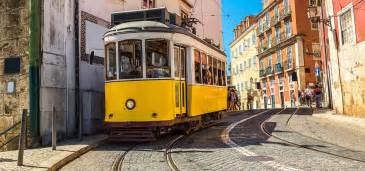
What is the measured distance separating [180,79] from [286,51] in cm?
3612

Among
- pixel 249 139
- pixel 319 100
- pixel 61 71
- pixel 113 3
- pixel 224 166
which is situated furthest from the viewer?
pixel 319 100

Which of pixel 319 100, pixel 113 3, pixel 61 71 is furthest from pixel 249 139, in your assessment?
pixel 319 100

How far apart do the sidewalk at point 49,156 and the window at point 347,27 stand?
41.8 ft

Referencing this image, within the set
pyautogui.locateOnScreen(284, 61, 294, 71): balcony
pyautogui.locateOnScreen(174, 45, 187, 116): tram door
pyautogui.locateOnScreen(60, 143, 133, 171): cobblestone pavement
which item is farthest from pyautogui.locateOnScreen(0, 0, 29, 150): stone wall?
pyautogui.locateOnScreen(284, 61, 294, 71): balcony

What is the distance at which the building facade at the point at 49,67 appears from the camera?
1066 centimetres

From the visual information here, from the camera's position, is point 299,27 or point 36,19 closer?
point 36,19

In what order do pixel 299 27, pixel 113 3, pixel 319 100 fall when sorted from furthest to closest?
pixel 299 27, pixel 319 100, pixel 113 3

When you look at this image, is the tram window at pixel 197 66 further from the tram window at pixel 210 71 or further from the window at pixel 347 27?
the window at pixel 347 27

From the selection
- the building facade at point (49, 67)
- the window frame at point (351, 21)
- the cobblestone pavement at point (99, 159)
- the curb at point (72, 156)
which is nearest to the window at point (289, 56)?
the window frame at point (351, 21)

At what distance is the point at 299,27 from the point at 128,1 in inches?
1149

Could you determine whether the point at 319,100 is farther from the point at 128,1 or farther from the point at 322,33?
the point at 128,1

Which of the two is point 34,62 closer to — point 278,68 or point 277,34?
point 278,68

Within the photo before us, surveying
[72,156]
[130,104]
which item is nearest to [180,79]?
[130,104]

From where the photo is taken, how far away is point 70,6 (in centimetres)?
1222
